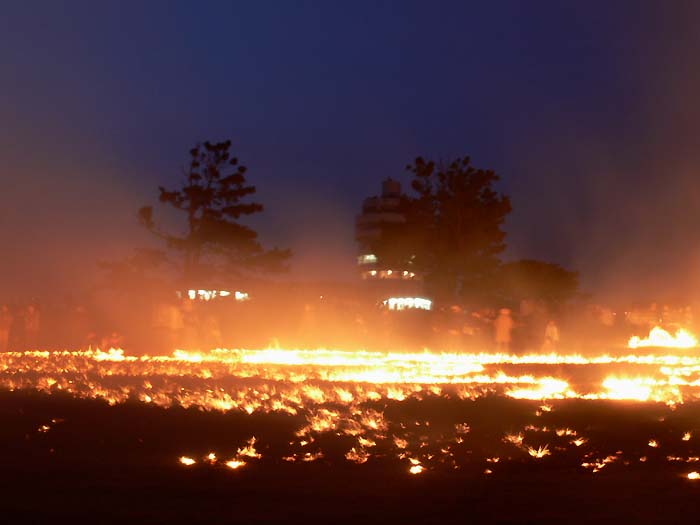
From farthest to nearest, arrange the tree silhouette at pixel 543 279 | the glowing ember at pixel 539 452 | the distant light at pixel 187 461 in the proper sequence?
the tree silhouette at pixel 543 279
the glowing ember at pixel 539 452
the distant light at pixel 187 461

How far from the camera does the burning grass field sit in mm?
10594

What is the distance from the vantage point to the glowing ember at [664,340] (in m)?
43.9

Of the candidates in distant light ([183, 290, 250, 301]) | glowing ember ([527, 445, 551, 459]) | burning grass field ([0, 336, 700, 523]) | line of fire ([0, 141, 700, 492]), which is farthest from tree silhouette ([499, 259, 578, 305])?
glowing ember ([527, 445, 551, 459])

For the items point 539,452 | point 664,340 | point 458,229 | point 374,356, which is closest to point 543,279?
point 458,229

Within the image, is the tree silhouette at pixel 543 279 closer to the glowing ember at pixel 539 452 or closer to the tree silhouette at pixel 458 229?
the tree silhouette at pixel 458 229

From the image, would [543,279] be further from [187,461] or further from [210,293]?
[187,461]

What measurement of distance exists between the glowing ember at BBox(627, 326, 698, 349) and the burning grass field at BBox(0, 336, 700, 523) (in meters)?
21.3

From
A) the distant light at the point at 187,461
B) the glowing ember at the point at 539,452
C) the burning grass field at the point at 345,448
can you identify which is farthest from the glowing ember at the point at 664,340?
the distant light at the point at 187,461

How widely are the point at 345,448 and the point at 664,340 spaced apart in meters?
34.6

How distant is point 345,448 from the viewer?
13773 millimetres

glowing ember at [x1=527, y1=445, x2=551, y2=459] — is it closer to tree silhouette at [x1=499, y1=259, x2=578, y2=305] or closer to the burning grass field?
the burning grass field

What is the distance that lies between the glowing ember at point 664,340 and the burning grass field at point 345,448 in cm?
2129

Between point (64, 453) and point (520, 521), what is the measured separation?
21.2 feet

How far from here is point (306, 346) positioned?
41094 millimetres
